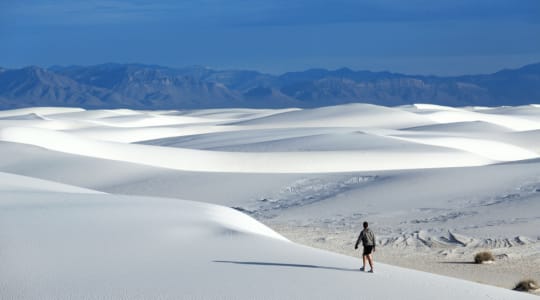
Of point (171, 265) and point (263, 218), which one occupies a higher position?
point (263, 218)

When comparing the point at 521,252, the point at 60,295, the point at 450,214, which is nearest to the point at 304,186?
the point at 450,214

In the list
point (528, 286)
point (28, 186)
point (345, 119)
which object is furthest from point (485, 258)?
point (345, 119)

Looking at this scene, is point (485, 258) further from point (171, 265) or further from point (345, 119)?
point (345, 119)

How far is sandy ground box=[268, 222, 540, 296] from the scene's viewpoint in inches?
699

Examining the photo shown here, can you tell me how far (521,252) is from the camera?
20406 millimetres

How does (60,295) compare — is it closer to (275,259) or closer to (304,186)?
(275,259)

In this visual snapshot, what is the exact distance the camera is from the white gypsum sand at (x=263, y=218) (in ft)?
40.2

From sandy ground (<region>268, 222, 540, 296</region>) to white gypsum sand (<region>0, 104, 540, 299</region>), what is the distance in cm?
5

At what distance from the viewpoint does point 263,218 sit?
1101 inches

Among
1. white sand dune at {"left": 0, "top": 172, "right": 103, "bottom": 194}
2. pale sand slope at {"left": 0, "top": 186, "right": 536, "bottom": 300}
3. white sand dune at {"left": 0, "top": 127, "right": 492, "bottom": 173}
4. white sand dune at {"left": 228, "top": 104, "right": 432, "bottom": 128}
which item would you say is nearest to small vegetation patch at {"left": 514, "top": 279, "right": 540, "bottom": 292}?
pale sand slope at {"left": 0, "top": 186, "right": 536, "bottom": 300}

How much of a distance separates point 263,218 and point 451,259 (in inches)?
345

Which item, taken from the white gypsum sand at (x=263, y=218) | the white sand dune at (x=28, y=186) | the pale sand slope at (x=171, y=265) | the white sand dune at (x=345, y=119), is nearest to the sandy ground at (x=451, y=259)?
the white gypsum sand at (x=263, y=218)

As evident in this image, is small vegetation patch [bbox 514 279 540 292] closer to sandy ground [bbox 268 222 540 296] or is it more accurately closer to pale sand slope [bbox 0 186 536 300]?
sandy ground [bbox 268 222 540 296]

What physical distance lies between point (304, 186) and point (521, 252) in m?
12.8
